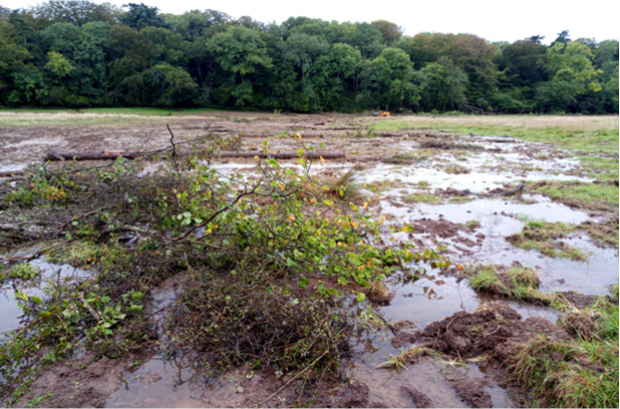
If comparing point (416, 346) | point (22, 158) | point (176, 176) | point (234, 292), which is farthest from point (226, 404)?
point (22, 158)

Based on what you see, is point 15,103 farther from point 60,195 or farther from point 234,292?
point 234,292

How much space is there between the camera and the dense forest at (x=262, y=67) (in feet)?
141

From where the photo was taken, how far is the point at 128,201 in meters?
5.46

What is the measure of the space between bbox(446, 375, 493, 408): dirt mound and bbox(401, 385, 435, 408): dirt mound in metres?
0.27

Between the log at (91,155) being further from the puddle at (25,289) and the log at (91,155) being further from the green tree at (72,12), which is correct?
the green tree at (72,12)

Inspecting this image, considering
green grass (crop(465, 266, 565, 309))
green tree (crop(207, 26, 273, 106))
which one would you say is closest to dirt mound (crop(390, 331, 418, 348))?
green grass (crop(465, 266, 565, 309))

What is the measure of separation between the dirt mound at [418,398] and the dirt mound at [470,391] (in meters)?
0.27

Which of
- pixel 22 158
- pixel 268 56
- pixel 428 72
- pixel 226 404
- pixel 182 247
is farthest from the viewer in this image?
pixel 428 72

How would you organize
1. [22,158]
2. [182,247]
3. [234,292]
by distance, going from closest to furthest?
1. [234,292]
2. [182,247]
3. [22,158]

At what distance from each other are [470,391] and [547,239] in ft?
13.2

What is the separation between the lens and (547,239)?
220 inches

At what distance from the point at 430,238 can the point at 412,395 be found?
11.1 ft

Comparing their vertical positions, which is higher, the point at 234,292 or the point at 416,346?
the point at 234,292

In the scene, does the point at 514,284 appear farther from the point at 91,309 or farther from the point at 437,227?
the point at 91,309
